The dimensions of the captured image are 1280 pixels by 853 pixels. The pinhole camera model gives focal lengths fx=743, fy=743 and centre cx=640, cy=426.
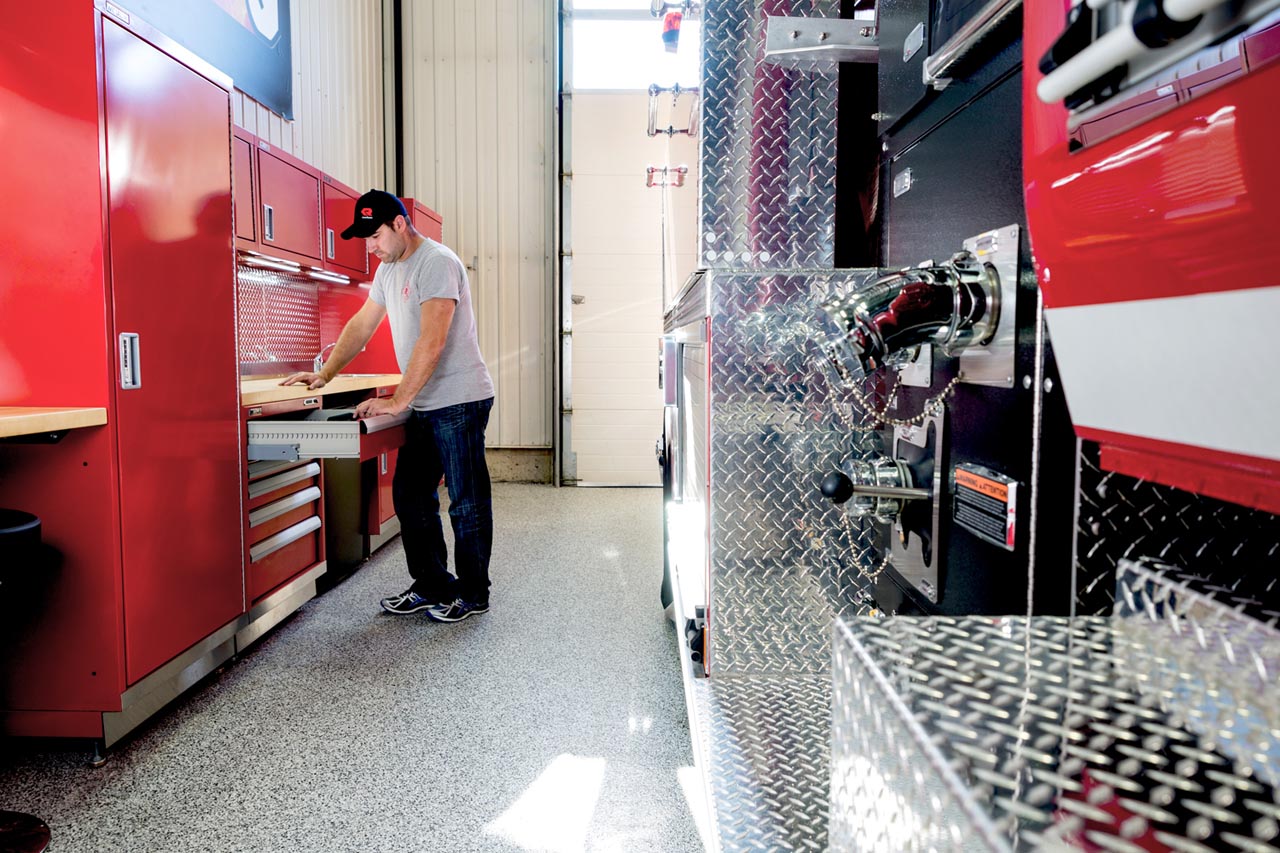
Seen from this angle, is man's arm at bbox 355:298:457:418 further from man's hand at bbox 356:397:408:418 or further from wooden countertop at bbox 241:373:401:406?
wooden countertop at bbox 241:373:401:406

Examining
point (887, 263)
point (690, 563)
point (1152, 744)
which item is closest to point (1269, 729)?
point (1152, 744)

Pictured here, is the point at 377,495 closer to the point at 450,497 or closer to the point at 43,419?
the point at 450,497

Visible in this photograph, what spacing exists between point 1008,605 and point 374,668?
2.33 meters

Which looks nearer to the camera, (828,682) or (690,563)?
(828,682)

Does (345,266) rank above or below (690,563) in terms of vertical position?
above

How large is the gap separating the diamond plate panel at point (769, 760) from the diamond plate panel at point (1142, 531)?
0.55 m

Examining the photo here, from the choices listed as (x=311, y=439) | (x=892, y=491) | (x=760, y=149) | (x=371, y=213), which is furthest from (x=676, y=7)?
(x=311, y=439)

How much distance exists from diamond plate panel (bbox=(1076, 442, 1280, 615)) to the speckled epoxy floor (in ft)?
3.95

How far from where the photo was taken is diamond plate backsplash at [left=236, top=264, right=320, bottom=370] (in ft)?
12.6

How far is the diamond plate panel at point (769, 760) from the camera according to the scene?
1133 millimetres

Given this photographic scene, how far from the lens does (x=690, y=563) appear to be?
2365 millimetres

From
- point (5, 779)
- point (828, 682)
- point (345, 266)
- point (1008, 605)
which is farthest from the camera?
point (345, 266)

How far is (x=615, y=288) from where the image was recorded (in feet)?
21.3

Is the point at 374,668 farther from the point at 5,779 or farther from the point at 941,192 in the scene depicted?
the point at 941,192
